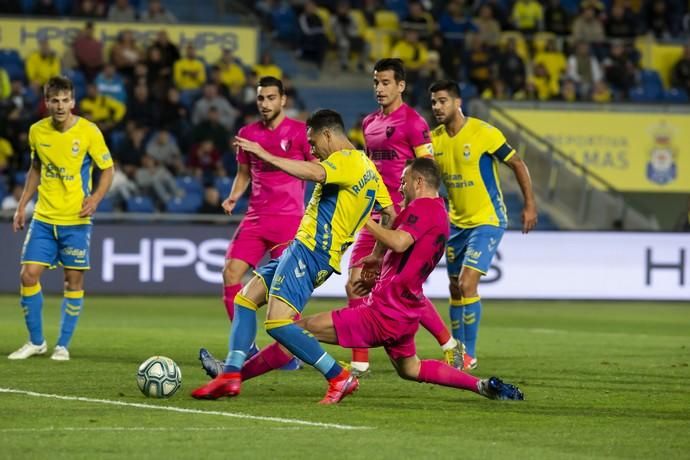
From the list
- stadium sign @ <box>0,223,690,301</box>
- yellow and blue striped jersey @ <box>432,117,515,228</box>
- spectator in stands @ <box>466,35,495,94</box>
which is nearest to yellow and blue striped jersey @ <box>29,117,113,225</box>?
yellow and blue striped jersey @ <box>432,117,515,228</box>

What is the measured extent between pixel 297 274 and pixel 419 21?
1934 cm

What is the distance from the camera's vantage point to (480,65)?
2731 centimetres

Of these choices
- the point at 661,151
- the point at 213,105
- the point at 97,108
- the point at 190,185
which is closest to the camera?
the point at 190,185

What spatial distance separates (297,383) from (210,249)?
11.4m

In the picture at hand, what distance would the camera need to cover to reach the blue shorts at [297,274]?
9266 millimetres

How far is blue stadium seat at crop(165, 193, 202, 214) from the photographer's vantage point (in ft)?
75.3

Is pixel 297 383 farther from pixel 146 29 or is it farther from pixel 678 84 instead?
pixel 678 84

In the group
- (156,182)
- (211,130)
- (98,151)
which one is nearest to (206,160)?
(211,130)

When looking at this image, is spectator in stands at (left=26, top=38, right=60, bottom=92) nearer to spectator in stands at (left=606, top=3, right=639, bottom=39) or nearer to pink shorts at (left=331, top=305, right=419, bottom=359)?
spectator in stands at (left=606, top=3, right=639, bottom=39)

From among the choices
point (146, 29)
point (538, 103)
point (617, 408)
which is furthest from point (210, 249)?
point (617, 408)

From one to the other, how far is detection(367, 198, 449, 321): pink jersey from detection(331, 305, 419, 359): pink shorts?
48mm

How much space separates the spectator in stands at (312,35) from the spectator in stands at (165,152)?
190 inches

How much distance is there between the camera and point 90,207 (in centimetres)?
1214

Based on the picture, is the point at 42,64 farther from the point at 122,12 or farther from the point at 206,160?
the point at 206,160
